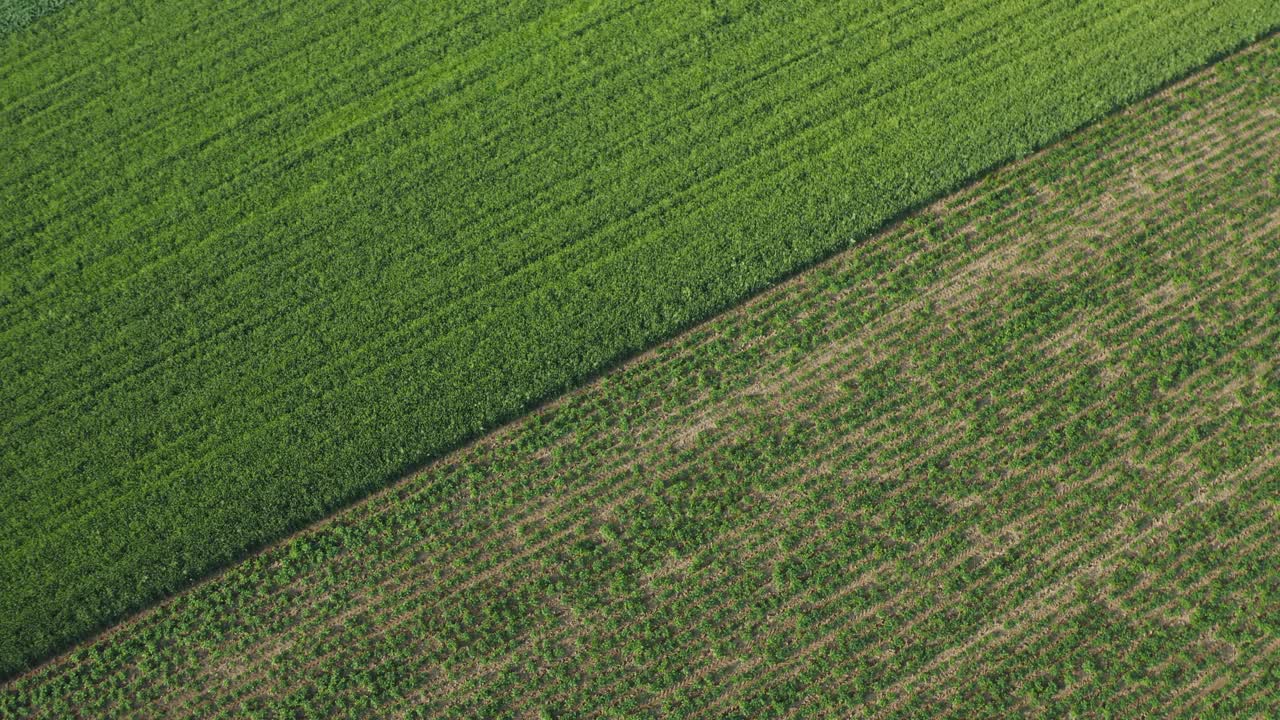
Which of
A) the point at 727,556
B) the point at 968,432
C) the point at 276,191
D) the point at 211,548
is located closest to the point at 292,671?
the point at 211,548

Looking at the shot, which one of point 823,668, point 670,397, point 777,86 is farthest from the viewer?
point 777,86

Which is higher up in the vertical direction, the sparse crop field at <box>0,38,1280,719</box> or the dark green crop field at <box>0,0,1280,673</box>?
the dark green crop field at <box>0,0,1280,673</box>

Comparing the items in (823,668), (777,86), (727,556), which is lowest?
(823,668)

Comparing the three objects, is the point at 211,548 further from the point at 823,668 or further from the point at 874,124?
the point at 874,124

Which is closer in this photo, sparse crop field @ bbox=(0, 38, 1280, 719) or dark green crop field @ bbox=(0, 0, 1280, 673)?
sparse crop field @ bbox=(0, 38, 1280, 719)

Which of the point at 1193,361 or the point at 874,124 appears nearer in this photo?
the point at 1193,361
